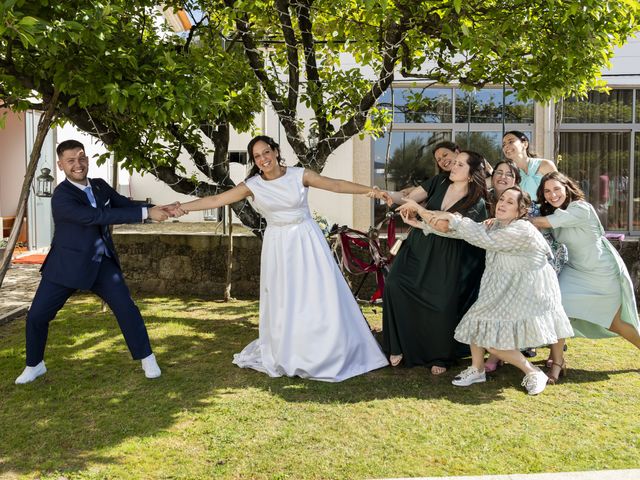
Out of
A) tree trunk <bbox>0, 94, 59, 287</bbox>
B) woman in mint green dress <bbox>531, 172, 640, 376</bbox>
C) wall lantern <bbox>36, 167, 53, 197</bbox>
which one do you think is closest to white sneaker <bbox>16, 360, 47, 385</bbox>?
tree trunk <bbox>0, 94, 59, 287</bbox>

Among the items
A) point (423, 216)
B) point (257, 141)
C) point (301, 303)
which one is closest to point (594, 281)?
point (423, 216)

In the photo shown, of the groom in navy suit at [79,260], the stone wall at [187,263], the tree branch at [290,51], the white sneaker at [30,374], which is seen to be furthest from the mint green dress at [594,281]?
the stone wall at [187,263]

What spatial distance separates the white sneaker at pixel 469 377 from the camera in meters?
5.19

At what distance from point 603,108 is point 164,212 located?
→ 36.2 ft

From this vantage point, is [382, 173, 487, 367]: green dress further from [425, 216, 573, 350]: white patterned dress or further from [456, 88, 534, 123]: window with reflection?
[456, 88, 534, 123]: window with reflection

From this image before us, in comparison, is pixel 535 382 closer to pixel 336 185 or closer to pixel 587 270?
pixel 587 270

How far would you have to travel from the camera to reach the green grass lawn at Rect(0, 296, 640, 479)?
3750 mm

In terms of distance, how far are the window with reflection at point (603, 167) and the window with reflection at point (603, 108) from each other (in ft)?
0.91

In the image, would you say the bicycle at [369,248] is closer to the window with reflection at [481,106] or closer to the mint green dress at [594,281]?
the mint green dress at [594,281]

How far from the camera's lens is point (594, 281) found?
17.8 ft

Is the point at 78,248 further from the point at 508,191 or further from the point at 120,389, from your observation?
the point at 508,191

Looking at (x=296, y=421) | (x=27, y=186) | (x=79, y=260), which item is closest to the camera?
(x=296, y=421)

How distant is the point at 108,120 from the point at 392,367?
3.43 metres

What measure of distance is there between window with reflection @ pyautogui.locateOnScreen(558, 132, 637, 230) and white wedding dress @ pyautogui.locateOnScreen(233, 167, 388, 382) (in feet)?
Answer: 31.9
